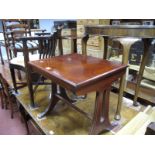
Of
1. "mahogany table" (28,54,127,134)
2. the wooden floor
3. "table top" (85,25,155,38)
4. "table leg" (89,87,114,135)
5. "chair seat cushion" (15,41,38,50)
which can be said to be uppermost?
"table top" (85,25,155,38)

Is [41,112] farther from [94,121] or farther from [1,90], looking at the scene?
[1,90]

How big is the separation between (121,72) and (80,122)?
0.61 meters

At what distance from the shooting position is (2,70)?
9.59ft

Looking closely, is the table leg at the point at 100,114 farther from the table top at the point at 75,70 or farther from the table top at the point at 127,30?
the table top at the point at 127,30

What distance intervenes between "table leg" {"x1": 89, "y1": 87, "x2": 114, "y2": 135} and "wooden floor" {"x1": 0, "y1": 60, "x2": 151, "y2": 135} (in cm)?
10

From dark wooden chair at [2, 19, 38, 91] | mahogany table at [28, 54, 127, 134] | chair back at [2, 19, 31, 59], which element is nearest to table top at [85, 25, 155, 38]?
mahogany table at [28, 54, 127, 134]

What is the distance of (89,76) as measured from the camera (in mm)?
953

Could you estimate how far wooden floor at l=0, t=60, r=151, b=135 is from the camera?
52.5 inches

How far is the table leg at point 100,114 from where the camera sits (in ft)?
3.65

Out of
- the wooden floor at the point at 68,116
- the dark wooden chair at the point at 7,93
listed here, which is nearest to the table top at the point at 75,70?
the wooden floor at the point at 68,116

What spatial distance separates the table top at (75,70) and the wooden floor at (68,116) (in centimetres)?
52

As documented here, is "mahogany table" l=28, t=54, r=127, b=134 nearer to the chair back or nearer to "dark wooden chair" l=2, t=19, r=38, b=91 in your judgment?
"dark wooden chair" l=2, t=19, r=38, b=91

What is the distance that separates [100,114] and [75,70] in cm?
39
